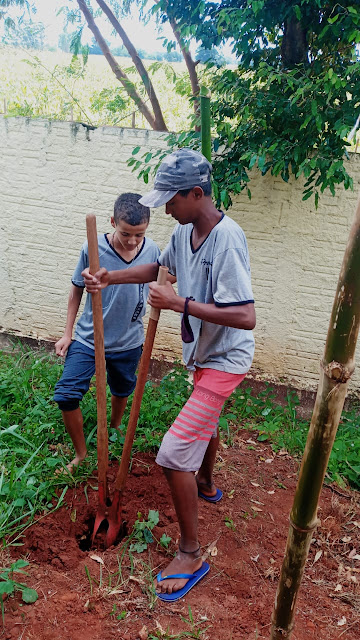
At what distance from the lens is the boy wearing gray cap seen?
240 cm

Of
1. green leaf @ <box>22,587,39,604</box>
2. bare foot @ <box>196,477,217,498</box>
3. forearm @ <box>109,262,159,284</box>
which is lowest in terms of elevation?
green leaf @ <box>22,587,39,604</box>

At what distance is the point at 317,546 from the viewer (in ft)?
10.2

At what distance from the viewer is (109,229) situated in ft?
16.2

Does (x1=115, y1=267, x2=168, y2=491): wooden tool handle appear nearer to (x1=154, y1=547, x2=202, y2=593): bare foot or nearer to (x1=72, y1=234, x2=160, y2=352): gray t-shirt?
(x1=154, y1=547, x2=202, y2=593): bare foot

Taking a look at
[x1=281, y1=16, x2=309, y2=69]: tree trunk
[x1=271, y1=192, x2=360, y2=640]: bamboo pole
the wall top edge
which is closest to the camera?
[x1=271, y1=192, x2=360, y2=640]: bamboo pole

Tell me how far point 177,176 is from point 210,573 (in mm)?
2032

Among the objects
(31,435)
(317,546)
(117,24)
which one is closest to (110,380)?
(31,435)

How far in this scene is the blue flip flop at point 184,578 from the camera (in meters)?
2.55

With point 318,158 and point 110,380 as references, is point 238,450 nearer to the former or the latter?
point 110,380

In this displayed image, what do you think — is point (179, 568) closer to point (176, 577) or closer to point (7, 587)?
point (176, 577)

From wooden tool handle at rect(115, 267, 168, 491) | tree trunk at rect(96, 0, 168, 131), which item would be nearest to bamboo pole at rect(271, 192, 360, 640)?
wooden tool handle at rect(115, 267, 168, 491)

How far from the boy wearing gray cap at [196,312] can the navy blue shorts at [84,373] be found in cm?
81

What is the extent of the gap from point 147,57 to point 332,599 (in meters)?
6.35

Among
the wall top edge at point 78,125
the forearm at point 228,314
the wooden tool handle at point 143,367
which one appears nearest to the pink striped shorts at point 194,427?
the wooden tool handle at point 143,367
